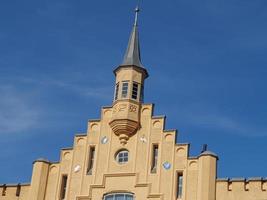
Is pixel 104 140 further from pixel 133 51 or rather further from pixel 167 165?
pixel 133 51

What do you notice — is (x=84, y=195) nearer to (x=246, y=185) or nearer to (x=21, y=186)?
(x=21, y=186)

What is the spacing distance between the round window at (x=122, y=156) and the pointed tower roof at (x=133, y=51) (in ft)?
21.2

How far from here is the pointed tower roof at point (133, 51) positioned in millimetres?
54250

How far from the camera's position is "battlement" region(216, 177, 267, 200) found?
47500 mm

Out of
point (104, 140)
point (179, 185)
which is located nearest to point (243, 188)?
point (179, 185)

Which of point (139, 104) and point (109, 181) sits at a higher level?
point (139, 104)

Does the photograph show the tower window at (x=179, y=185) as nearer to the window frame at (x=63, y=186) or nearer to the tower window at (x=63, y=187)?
the window frame at (x=63, y=186)

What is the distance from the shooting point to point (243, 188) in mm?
47781

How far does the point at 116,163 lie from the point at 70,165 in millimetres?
3266

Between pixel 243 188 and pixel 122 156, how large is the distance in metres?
8.48

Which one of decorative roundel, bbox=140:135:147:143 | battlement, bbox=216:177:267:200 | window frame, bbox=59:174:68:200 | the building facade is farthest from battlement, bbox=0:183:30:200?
battlement, bbox=216:177:267:200

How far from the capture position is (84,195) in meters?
50.4

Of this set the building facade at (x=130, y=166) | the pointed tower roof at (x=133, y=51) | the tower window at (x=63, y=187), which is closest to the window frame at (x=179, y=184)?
the building facade at (x=130, y=166)

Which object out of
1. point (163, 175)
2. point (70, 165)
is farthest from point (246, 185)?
point (70, 165)
